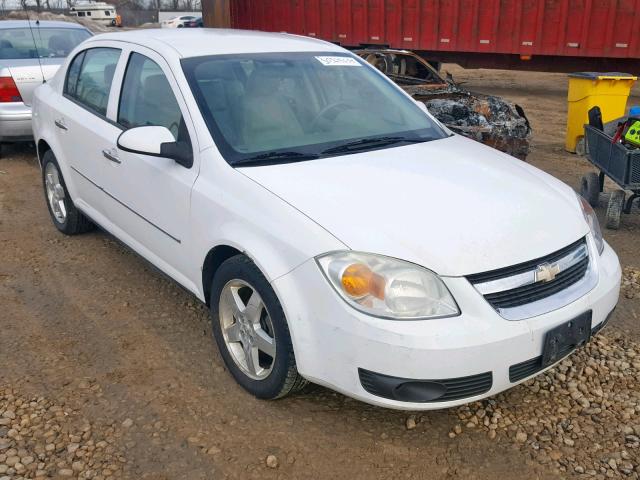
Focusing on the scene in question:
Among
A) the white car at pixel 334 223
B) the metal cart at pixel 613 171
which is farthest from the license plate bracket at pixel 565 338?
the metal cart at pixel 613 171

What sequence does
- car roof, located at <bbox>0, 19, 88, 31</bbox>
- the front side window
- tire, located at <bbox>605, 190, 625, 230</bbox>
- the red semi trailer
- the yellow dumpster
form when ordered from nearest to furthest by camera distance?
the front side window < tire, located at <bbox>605, 190, 625, 230</bbox> < car roof, located at <bbox>0, 19, 88, 31</bbox> < the yellow dumpster < the red semi trailer

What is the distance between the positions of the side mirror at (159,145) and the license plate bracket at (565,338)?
185cm

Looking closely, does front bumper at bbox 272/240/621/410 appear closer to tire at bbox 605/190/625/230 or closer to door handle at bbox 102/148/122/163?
door handle at bbox 102/148/122/163

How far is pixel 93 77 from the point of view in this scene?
4.36 meters

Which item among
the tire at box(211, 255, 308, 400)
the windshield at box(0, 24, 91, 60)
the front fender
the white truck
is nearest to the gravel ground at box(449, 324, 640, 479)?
the tire at box(211, 255, 308, 400)

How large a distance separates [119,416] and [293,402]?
→ 2.64 feet

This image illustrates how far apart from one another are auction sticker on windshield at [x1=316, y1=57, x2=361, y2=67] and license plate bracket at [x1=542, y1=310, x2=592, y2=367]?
2118 mm

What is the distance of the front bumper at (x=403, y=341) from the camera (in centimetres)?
232

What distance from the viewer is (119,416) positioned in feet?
9.45

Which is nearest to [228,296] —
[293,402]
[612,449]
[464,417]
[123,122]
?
[293,402]

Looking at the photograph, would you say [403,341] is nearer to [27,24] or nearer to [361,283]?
[361,283]

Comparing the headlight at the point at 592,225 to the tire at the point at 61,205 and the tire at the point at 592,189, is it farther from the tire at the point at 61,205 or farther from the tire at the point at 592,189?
the tire at the point at 61,205

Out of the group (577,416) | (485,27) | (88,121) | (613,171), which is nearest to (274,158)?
(88,121)

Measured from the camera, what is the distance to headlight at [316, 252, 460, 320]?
2.38m
